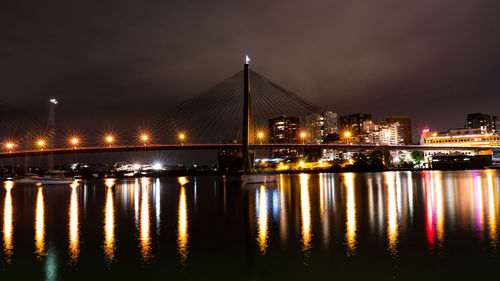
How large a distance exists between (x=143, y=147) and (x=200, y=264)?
203ft

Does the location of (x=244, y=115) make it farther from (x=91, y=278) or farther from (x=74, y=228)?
(x=91, y=278)

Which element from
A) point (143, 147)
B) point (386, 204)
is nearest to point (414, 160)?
point (143, 147)

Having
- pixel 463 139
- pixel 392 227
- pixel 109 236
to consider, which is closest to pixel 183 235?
pixel 109 236

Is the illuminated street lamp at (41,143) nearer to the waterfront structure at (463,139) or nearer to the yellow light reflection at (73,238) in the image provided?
the yellow light reflection at (73,238)

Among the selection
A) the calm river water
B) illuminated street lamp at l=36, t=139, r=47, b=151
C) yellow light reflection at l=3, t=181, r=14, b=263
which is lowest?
the calm river water

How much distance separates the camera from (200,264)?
367 inches

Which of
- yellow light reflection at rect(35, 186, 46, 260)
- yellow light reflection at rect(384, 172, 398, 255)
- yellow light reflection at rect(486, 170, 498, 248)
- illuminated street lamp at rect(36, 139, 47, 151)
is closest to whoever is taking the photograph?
yellow light reflection at rect(384, 172, 398, 255)

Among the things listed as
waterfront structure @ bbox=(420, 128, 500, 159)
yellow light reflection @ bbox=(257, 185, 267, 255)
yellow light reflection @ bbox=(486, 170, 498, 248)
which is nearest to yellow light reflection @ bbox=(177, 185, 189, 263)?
yellow light reflection @ bbox=(257, 185, 267, 255)

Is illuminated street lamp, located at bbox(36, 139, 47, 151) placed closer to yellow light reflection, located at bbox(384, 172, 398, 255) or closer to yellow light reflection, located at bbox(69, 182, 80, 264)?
yellow light reflection, located at bbox(69, 182, 80, 264)

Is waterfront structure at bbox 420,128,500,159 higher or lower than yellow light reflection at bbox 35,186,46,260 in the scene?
higher

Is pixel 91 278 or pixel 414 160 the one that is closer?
pixel 91 278

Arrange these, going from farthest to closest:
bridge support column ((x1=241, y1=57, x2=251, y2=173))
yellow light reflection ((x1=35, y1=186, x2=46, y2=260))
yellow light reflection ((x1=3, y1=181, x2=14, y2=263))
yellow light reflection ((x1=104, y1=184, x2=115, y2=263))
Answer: bridge support column ((x1=241, y1=57, x2=251, y2=173)) → yellow light reflection ((x1=35, y1=186, x2=46, y2=260)) → yellow light reflection ((x1=3, y1=181, x2=14, y2=263)) → yellow light reflection ((x1=104, y1=184, x2=115, y2=263))

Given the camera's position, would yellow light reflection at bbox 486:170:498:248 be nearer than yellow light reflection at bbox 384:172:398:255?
No

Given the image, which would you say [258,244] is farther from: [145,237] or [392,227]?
[392,227]
